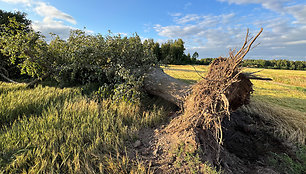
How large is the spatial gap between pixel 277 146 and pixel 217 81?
2.22 metres

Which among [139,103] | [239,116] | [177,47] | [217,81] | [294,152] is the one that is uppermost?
[177,47]

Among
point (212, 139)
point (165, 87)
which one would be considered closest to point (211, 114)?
point (212, 139)

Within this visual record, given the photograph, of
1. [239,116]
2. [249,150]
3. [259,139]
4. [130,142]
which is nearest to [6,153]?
[130,142]

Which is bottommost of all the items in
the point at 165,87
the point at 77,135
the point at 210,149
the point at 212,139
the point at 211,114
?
the point at 210,149

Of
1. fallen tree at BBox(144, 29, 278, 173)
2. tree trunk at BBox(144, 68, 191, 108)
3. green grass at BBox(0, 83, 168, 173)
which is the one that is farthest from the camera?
tree trunk at BBox(144, 68, 191, 108)

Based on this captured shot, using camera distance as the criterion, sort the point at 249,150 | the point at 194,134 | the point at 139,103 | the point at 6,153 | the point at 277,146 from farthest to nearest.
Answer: the point at 139,103 → the point at 277,146 → the point at 249,150 → the point at 194,134 → the point at 6,153

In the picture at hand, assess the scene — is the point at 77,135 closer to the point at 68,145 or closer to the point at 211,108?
the point at 68,145

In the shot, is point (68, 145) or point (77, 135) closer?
point (68, 145)

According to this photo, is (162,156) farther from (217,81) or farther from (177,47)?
(177,47)

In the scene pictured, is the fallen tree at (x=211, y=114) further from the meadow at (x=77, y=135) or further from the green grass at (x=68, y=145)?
the green grass at (x=68, y=145)

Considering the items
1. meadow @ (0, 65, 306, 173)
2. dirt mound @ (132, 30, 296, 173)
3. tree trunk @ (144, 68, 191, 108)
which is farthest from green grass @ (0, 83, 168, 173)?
tree trunk @ (144, 68, 191, 108)

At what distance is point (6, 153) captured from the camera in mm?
2283

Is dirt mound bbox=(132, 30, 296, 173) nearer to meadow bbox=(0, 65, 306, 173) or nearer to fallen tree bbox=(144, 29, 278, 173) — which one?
fallen tree bbox=(144, 29, 278, 173)

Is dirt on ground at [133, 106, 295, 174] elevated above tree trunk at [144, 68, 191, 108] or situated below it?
below
